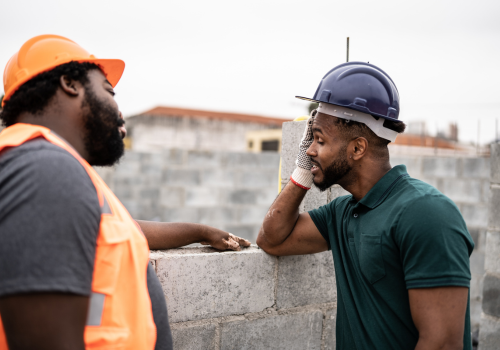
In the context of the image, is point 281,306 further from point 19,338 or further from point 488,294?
point 488,294

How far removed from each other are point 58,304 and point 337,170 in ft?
4.67

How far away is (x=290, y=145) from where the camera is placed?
275cm

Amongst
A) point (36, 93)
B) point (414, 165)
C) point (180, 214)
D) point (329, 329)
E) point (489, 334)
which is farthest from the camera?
point (180, 214)

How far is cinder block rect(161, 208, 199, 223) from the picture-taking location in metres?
8.31

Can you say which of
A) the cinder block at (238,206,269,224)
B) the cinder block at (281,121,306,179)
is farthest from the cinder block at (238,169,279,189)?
the cinder block at (281,121,306,179)

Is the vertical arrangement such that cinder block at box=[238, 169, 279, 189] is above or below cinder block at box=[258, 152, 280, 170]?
below

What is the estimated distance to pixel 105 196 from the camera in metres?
1.21

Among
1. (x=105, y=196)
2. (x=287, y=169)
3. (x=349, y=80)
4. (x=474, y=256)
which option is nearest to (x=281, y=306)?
(x=287, y=169)

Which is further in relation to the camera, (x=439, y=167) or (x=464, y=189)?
(x=439, y=167)

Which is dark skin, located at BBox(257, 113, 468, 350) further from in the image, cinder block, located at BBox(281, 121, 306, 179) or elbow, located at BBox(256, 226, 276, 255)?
cinder block, located at BBox(281, 121, 306, 179)

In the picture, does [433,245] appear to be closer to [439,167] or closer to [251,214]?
[439,167]

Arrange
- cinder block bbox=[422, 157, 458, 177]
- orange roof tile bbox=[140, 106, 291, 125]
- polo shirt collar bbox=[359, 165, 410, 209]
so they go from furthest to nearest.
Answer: orange roof tile bbox=[140, 106, 291, 125] < cinder block bbox=[422, 157, 458, 177] < polo shirt collar bbox=[359, 165, 410, 209]

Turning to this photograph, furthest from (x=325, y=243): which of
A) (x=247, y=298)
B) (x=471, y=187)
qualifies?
(x=471, y=187)

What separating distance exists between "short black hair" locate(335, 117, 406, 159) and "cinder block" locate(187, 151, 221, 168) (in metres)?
6.55
